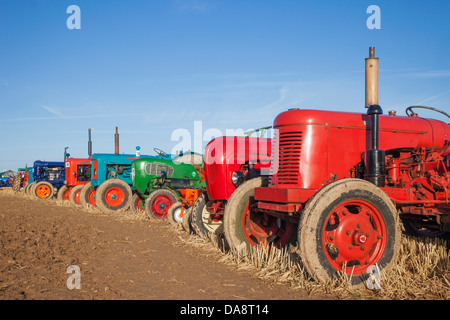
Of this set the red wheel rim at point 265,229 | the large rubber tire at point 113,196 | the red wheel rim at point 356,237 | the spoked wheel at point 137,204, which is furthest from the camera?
the large rubber tire at point 113,196

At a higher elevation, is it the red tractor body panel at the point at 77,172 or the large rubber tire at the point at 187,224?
the red tractor body panel at the point at 77,172

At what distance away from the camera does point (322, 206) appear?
11.0 feet

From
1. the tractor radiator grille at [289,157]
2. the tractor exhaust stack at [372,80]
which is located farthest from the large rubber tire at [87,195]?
the tractor radiator grille at [289,157]

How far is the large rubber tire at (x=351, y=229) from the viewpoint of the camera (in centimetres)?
335

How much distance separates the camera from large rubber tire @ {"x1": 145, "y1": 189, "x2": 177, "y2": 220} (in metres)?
9.44

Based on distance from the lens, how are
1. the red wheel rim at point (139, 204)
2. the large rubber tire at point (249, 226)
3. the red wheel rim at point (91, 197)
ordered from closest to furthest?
the large rubber tire at point (249, 226) < the red wheel rim at point (139, 204) < the red wheel rim at point (91, 197)

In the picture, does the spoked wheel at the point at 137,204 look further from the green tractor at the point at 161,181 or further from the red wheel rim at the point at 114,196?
the red wheel rim at the point at 114,196

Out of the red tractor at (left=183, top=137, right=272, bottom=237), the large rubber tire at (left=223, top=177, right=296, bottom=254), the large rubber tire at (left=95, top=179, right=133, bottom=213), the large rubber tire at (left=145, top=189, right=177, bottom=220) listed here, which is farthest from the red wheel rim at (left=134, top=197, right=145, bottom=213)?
the large rubber tire at (left=223, top=177, right=296, bottom=254)

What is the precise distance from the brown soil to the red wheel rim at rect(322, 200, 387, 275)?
52 cm

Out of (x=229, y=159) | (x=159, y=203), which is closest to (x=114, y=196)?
(x=159, y=203)

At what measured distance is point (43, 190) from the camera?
17531mm

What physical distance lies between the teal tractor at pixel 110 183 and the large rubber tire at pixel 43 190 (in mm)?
5121

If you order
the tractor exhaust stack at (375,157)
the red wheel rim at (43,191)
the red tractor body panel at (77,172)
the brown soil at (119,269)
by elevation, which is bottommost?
the red wheel rim at (43,191)

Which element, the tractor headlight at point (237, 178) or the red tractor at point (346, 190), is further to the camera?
the tractor headlight at point (237, 178)
